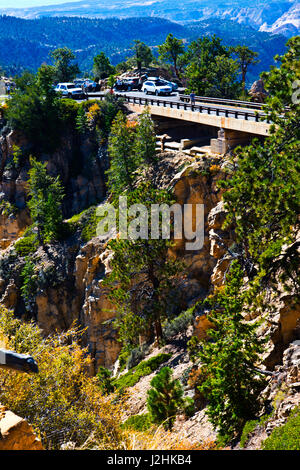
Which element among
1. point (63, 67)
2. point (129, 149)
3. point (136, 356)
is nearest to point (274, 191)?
point (136, 356)

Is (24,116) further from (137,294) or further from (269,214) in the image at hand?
(269,214)

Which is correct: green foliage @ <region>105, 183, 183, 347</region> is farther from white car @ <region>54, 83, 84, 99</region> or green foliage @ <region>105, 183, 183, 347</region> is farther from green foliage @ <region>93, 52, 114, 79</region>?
green foliage @ <region>93, 52, 114, 79</region>

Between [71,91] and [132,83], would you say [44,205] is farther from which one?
[132,83]

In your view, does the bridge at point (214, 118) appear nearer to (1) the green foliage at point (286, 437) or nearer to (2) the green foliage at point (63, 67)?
(1) the green foliage at point (286, 437)

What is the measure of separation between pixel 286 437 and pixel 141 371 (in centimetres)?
1409

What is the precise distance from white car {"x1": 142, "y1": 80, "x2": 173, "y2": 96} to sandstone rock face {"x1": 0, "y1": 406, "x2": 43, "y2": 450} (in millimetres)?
44245

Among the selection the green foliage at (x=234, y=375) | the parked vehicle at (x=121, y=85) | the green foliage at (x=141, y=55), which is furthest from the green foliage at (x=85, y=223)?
the green foliage at (x=141, y=55)

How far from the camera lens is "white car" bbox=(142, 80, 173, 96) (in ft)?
168

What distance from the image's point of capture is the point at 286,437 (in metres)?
12.5

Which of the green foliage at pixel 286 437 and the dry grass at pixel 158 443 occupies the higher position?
the green foliage at pixel 286 437

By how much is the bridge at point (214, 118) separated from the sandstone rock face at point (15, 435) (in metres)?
18.4

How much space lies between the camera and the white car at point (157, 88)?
168ft

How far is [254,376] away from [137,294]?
1275cm

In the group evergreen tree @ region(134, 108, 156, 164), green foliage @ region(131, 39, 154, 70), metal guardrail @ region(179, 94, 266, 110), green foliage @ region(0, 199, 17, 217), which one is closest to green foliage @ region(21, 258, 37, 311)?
green foliage @ region(0, 199, 17, 217)
